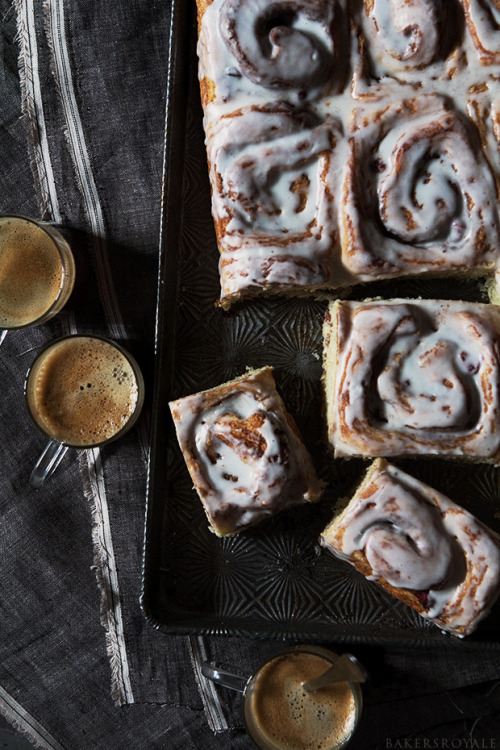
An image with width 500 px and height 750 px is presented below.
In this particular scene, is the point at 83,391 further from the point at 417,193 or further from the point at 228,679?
the point at 417,193

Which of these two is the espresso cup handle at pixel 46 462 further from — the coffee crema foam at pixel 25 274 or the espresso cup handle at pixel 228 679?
the espresso cup handle at pixel 228 679

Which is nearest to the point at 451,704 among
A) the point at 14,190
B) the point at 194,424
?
the point at 194,424

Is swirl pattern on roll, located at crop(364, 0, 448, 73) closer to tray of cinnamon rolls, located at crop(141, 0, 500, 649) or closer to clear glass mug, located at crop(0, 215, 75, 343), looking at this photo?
tray of cinnamon rolls, located at crop(141, 0, 500, 649)

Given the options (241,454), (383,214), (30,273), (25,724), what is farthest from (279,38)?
(25,724)

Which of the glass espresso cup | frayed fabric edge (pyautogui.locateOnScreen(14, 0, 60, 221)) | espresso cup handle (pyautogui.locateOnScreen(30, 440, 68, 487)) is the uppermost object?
frayed fabric edge (pyautogui.locateOnScreen(14, 0, 60, 221))

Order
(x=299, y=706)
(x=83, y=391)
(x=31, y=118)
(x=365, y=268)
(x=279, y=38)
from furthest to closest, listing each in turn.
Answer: (x=31, y=118)
(x=83, y=391)
(x=299, y=706)
(x=365, y=268)
(x=279, y=38)

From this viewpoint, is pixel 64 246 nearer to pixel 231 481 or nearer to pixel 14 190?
pixel 14 190

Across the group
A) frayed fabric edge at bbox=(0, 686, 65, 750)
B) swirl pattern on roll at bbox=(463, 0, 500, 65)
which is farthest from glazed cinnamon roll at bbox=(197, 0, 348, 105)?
frayed fabric edge at bbox=(0, 686, 65, 750)
